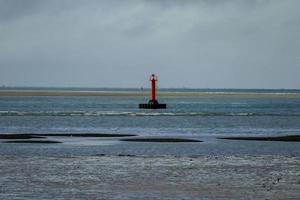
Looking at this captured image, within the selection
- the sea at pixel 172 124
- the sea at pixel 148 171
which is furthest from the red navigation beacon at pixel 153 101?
the sea at pixel 148 171

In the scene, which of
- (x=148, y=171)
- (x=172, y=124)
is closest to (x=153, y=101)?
(x=172, y=124)

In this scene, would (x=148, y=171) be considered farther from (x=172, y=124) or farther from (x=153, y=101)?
(x=153, y=101)

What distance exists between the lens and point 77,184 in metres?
19.9

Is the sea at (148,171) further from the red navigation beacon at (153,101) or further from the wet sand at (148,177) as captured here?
the red navigation beacon at (153,101)

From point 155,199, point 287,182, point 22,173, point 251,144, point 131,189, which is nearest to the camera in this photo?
point 155,199

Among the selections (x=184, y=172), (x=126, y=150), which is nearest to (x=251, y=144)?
(x=126, y=150)

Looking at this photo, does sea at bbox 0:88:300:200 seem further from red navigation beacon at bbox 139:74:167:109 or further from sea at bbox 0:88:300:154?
red navigation beacon at bbox 139:74:167:109

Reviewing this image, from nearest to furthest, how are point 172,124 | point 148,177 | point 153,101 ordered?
point 148,177
point 172,124
point 153,101

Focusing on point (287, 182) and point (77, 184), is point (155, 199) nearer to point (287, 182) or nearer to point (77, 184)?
point (77, 184)

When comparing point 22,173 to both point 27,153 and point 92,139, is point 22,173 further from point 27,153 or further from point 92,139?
point 92,139

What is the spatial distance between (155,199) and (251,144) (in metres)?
20.0

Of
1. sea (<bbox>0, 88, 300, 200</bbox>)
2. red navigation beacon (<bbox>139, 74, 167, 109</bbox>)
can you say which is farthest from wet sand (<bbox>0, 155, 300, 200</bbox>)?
red navigation beacon (<bbox>139, 74, 167, 109</bbox>)

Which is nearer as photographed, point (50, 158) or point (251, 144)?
point (50, 158)

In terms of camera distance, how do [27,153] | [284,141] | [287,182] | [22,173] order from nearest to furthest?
1. [287,182]
2. [22,173]
3. [27,153]
4. [284,141]
